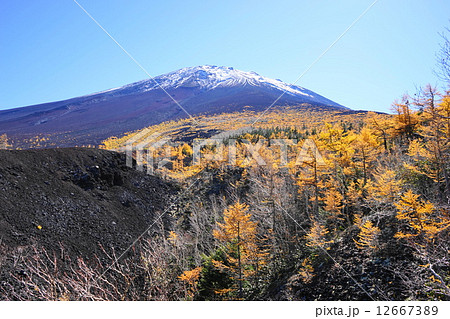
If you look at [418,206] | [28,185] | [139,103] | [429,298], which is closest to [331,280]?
[429,298]

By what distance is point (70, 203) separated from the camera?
16.8m

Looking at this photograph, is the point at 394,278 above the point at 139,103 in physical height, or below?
below

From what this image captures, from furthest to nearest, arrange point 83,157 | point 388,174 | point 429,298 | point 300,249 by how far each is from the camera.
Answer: point 83,157, point 300,249, point 388,174, point 429,298

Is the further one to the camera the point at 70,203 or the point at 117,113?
the point at 117,113

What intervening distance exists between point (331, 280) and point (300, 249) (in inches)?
221

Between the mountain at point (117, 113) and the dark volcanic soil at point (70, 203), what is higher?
the mountain at point (117, 113)

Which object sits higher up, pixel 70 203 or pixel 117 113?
pixel 117 113

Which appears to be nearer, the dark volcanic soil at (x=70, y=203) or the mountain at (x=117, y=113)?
the dark volcanic soil at (x=70, y=203)

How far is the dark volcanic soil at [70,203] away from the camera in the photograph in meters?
12.9

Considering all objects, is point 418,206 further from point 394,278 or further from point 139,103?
point 139,103

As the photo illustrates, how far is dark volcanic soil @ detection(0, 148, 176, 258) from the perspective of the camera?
1285cm

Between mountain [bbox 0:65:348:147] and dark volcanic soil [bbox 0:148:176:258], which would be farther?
mountain [bbox 0:65:348:147]

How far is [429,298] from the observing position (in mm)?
5766

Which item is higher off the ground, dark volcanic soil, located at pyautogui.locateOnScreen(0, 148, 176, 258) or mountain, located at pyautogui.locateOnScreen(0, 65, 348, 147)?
mountain, located at pyautogui.locateOnScreen(0, 65, 348, 147)
